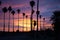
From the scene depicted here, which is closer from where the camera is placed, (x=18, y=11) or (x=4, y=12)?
(x=4, y=12)

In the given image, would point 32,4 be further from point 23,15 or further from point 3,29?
point 23,15

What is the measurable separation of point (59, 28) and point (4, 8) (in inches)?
4736

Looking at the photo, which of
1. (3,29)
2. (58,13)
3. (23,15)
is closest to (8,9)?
(3,29)

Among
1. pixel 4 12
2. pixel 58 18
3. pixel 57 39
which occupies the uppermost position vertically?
pixel 4 12

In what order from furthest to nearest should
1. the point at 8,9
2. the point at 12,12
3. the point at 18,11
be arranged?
the point at 18,11 < the point at 12,12 < the point at 8,9

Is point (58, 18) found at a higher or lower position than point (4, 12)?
lower

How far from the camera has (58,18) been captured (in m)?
18.9

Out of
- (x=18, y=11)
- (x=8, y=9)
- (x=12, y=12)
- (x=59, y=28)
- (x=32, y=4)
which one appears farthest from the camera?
(x=18, y=11)

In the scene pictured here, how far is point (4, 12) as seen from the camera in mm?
134250

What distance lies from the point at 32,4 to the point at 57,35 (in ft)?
245

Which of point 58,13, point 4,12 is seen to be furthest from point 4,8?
point 58,13

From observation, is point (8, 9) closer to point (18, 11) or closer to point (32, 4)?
point (18, 11)

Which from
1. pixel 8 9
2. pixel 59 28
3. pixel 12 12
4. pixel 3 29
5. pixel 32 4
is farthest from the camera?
pixel 12 12

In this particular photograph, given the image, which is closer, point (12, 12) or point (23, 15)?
point (12, 12)
